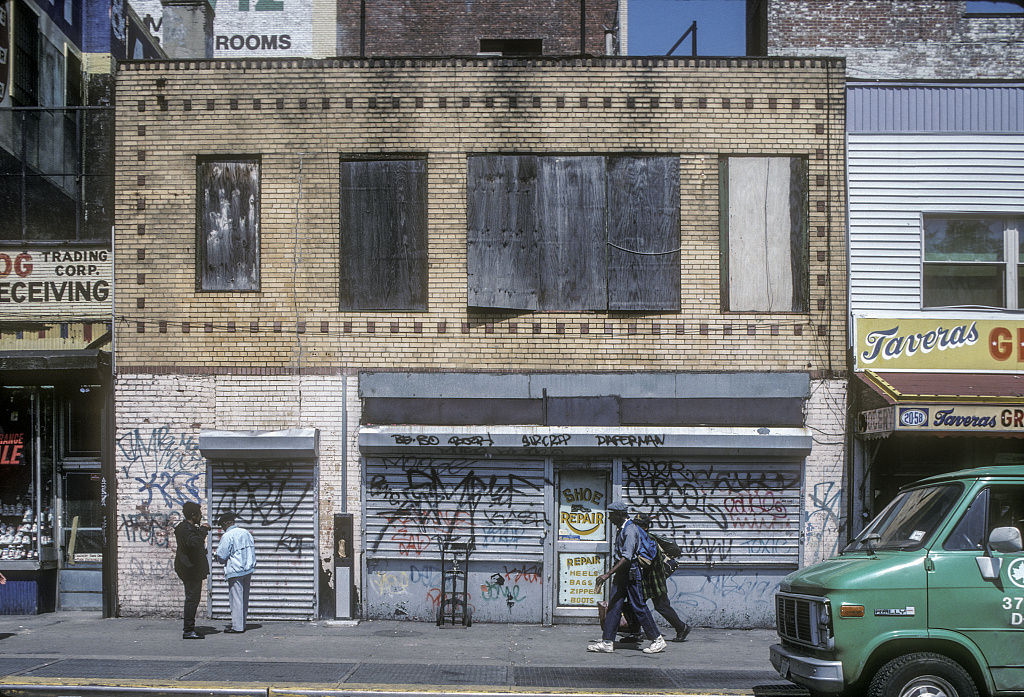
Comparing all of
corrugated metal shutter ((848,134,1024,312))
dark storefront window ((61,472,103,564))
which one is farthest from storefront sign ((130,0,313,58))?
corrugated metal shutter ((848,134,1024,312))

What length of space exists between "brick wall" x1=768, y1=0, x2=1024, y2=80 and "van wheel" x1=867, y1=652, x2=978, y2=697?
15565 mm

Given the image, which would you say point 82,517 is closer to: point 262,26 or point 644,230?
point 644,230

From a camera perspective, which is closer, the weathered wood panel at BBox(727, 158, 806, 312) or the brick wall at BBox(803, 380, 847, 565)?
the brick wall at BBox(803, 380, 847, 565)

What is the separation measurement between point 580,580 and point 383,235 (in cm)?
539

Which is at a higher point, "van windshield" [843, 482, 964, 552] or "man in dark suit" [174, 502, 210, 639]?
"van windshield" [843, 482, 964, 552]

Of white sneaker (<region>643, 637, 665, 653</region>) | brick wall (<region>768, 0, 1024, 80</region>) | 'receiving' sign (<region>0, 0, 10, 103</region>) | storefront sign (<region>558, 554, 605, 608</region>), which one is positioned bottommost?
white sneaker (<region>643, 637, 665, 653</region>)

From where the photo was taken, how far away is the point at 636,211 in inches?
532

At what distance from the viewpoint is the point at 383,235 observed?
534 inches

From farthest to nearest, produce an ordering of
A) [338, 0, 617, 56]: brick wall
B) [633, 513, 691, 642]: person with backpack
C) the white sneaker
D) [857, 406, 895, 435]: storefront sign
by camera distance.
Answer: [338, 0, 617, 56]: brick wall → [633, 513, 691, 642]: person with backpack → [857, 406, 895, 435]: storefront sign → the white sneaker

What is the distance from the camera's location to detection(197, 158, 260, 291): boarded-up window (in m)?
13.6

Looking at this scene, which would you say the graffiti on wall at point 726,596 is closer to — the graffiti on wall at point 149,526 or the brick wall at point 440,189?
the brick wall at point 440,189

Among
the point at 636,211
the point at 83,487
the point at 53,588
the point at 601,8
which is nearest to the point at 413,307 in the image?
the point at 636,211

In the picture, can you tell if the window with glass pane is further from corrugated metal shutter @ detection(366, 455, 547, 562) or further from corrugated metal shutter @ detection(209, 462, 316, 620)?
corrugated metal shutter @ detection(209, 462, 316, 620)

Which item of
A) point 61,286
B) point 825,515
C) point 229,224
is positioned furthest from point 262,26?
point 825,515
